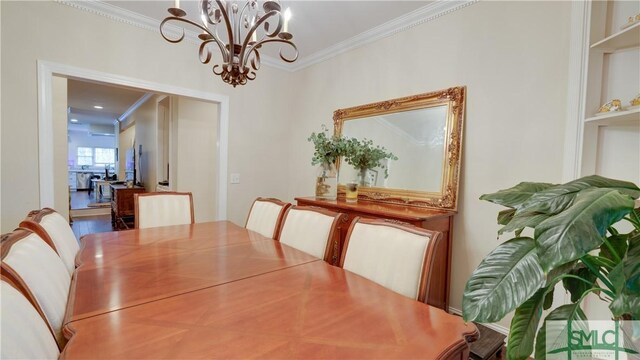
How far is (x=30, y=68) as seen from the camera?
7.52ft

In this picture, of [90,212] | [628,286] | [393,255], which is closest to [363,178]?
[393,255]

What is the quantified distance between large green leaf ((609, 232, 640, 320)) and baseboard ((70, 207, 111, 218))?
844 centimetres

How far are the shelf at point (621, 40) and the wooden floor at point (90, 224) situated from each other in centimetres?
666

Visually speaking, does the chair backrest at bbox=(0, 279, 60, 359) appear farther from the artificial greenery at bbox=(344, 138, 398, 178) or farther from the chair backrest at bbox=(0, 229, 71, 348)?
the artificial greenery at bbox=(344, 138, 398, 178)

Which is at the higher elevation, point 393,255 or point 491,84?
point 491,84

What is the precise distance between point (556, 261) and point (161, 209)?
2614 mm

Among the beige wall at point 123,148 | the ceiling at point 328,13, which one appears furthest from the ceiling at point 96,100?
the ceiling at point 328,13

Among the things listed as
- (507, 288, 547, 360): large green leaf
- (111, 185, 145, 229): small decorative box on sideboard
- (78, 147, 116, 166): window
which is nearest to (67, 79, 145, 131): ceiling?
(111, 185, 145, 229): small decorative box on sideboard

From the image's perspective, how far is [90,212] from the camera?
22.1ft

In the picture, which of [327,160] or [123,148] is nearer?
[327,160]

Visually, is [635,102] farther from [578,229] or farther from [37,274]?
[37,274]

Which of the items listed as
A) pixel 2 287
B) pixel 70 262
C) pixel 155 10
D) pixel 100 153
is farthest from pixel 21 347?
A: pixel 100 153

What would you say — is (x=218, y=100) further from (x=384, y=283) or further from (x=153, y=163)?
(x=153, y=163)

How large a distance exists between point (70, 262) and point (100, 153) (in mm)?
13078
